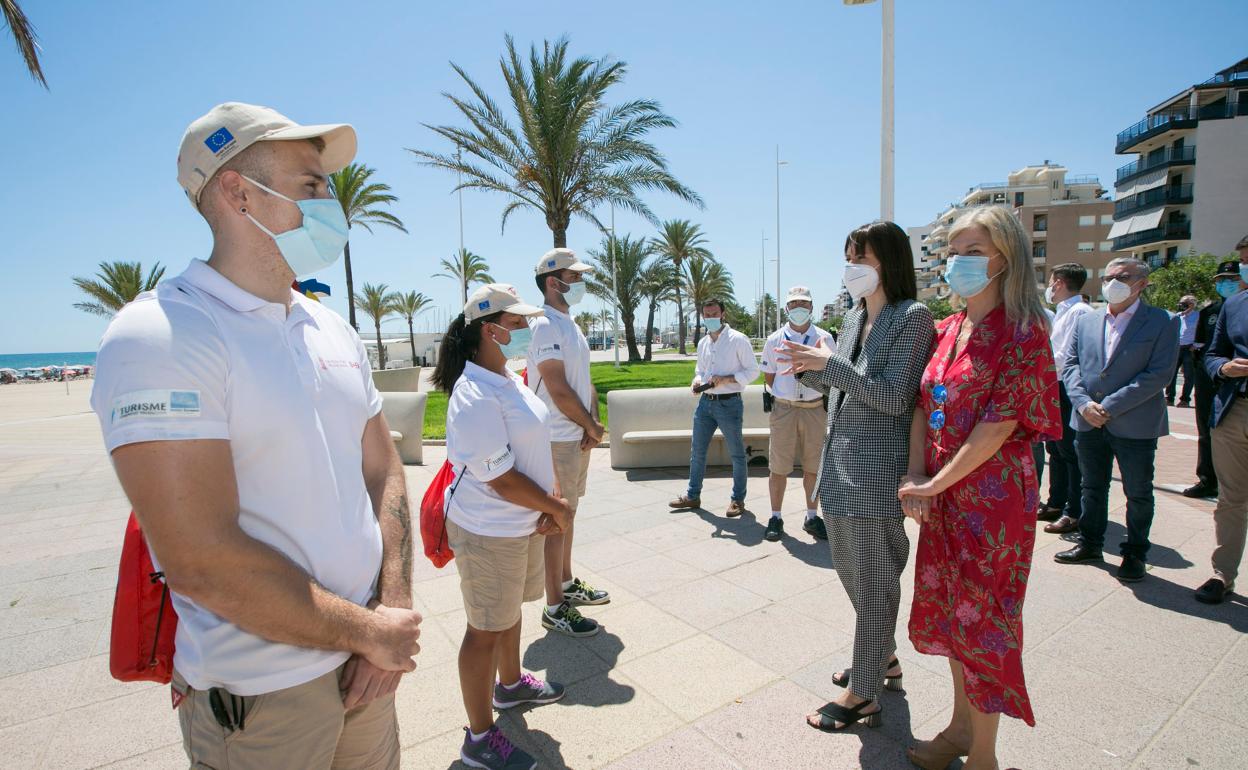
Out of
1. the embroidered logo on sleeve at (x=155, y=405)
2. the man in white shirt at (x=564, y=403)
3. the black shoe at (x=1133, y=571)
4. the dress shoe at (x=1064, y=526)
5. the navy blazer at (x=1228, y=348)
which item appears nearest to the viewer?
the embroidered logo on sleeve at (x=155, y=405)

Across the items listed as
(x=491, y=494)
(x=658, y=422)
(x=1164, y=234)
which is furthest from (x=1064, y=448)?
(x=1164, y=234)

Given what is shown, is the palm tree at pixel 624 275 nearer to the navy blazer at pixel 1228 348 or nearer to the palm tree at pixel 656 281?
the palm tree at pixel 656 281

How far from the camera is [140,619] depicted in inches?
56.3

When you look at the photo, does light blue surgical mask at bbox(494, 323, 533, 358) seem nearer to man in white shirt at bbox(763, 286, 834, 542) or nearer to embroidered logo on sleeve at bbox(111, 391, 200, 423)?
embroidered logo on sleeve at bbox(111, 391, 200, 423)

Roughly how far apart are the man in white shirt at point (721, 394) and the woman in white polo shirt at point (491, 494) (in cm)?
360

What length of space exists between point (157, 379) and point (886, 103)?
689 cm

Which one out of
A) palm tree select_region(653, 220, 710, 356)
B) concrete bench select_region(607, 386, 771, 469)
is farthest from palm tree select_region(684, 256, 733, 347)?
concrete bench select_region(607, 386, 771, 469)

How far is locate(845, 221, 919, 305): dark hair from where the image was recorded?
2.83 meters

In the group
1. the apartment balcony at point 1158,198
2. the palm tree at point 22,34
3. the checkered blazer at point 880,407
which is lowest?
the checkered blazer at point 880,407

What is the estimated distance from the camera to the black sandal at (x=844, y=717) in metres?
2.79

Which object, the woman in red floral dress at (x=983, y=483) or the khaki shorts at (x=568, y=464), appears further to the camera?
the khaki shorts at (x=568, y=464)

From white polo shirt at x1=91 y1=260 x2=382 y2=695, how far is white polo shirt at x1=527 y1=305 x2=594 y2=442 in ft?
7.47

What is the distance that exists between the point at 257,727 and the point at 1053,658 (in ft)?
12.5

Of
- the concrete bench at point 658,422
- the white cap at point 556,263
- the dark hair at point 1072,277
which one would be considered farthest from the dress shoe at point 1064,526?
the white cap at point 556,263
